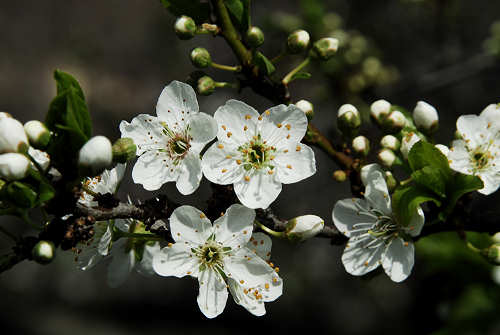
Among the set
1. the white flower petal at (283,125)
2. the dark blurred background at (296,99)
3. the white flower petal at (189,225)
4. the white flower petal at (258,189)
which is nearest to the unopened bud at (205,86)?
the white flower petal at (283,125)

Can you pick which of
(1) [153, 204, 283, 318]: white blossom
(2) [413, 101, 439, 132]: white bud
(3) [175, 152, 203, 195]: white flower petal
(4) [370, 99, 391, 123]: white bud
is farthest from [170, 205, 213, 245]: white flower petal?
(2) [413, 101, 439, 132]: white bud

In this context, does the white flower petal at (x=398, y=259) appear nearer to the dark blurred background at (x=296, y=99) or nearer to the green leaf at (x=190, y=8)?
the dark blurred background at (x=296, y=99)

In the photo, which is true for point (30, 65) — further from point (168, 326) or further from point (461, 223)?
point (461, 223)

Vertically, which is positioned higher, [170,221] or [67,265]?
[170,221]

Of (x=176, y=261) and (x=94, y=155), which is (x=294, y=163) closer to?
(x=176, y=261)

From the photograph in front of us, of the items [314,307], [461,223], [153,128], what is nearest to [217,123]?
[153,128]

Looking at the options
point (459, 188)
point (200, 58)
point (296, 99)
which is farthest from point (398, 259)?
point (296, 99)
